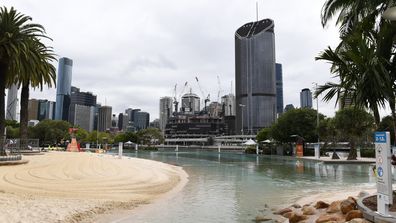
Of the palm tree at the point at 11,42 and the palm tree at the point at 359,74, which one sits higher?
the palm tree at the point at 11,42

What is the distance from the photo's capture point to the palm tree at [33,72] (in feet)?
101

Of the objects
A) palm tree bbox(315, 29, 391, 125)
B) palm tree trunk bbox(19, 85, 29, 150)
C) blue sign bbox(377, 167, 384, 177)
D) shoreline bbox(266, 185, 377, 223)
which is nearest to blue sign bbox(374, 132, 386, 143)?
blue sign bbox(377, 167, 384, 177)

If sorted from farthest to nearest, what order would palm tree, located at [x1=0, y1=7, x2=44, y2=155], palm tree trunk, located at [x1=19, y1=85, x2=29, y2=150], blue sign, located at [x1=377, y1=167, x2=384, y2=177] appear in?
palm tree trunk, located at [x1=19, y1=85, x2=29, y2=150]
palm tree, located at [x1=0, y1=7, x2=44, y2=155]
blue sign, located at [x1=377, y1=167, x2=384, y2=177]

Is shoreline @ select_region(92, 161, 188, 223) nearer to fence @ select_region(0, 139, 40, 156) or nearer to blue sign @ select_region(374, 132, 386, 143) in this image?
blue sign @ select_region(374, 132, 386, 143)

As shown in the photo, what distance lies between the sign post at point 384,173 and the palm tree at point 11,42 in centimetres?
2600

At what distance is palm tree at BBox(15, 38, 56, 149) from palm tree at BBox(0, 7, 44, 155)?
0.68 metres

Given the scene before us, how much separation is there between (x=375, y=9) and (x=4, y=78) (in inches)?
1121

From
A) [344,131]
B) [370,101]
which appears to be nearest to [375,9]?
[370,101]

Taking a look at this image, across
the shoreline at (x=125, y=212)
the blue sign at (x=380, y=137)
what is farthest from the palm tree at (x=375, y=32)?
the shoreline at (x=125, y=212)

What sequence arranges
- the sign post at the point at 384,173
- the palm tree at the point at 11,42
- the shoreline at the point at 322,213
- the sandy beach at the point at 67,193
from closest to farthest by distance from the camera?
1. the sign post at the point at 384,173
2. the shoreline at the point at 322,213
3. the sandy beach at the point at 67,193
4. the palm tree at the point at 11,42

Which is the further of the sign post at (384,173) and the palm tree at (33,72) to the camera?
the palm tree at (33,72)

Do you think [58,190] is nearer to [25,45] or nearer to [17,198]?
[17,198]

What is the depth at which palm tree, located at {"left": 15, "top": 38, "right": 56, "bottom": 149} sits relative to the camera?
30.7 m

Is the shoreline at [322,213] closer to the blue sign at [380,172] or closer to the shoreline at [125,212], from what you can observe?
the blue sign at [380,172]
